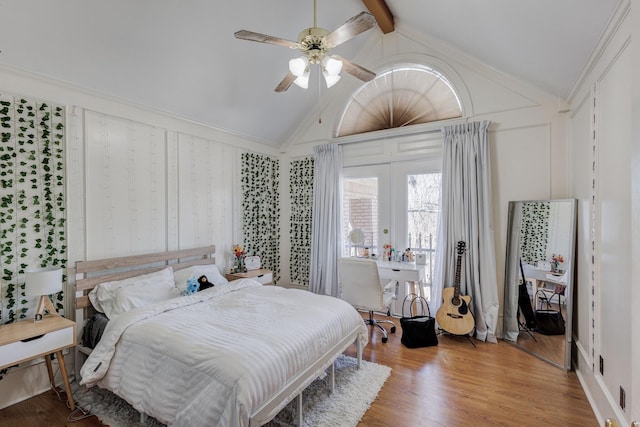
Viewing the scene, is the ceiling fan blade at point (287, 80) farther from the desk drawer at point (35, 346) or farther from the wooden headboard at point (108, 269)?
the desk drawer at point (35, 346)

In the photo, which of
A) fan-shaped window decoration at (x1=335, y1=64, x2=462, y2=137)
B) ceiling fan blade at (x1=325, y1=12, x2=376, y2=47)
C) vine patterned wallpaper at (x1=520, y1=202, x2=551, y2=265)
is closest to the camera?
ceiling fan blade at (x1=325, y1=12, x2=376, y2=47)

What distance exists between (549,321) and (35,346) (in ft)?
14.8

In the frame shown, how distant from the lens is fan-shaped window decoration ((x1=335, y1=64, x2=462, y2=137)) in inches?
157

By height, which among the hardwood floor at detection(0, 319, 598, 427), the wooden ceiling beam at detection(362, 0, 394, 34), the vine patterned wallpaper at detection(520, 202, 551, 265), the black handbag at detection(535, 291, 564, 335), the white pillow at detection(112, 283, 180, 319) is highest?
the wooden ceiling beam at detection(362, 0, 394, 34)

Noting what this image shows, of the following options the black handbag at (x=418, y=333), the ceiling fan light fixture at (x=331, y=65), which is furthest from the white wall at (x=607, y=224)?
the ceiling fan light fixture at (x=331, y=65)

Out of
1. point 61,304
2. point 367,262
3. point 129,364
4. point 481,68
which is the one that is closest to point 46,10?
point 61,304

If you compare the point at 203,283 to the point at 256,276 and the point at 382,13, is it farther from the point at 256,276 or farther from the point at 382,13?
the point at 382,13

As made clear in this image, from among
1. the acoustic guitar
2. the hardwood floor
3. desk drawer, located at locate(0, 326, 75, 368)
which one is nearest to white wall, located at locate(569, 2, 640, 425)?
the hardwood floor

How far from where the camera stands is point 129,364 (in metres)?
2.10

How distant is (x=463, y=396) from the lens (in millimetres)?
2432

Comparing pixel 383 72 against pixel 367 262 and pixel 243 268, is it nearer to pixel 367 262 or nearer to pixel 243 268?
pixel 367 262

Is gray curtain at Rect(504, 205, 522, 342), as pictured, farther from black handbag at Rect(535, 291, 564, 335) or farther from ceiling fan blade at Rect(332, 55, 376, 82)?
ceiling fan blade at Rect(332, 55, 376, 82)

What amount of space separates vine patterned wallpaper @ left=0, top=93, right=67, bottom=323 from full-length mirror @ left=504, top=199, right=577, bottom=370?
15.1ft

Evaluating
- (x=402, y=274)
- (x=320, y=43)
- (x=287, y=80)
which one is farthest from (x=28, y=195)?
(x=402, y=274)
